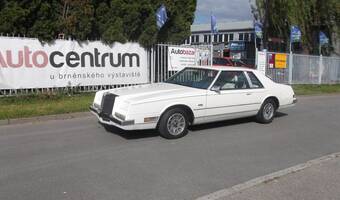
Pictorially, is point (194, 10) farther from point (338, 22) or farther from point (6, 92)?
point (338, 22)

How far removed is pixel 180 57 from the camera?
1639 centimetres

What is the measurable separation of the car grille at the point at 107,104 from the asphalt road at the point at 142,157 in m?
0.48

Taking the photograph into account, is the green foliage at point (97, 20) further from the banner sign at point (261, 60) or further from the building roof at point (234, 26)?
the building roof at point (234, 26)

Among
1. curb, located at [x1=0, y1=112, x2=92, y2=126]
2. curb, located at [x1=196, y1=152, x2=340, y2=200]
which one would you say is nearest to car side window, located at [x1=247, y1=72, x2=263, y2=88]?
curb, located at [x1=196, y1=152, x2=340, y2=200]

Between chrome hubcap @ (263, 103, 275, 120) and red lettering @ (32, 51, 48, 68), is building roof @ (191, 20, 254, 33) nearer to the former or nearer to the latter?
red lettering @ (32, 51, 48, 68)

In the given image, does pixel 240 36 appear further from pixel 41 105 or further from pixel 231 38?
pixel 41 105

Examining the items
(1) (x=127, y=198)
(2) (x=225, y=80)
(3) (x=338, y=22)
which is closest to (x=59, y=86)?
(2) (x=225, y=80)

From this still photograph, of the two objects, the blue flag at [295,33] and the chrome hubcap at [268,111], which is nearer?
the chrome hubcap at [268,111]

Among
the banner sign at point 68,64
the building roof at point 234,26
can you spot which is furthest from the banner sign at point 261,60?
the building roof at point 234,26

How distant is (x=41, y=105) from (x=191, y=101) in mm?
5161

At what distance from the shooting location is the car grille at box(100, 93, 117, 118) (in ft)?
26.2

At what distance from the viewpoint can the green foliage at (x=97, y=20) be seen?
1296 centimetres

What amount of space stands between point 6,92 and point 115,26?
169 inches

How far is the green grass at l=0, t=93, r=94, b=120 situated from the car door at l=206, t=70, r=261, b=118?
4.03 metres
